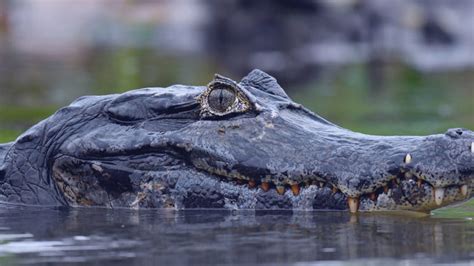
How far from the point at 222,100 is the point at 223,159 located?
0.38 metres

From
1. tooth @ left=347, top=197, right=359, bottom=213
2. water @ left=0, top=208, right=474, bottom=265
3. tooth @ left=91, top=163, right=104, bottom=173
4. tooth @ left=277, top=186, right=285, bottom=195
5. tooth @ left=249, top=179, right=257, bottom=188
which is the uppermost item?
tooth @ left=91, top=163, right=104, bottom=173

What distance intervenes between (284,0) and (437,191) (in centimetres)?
2433

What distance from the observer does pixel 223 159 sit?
612 cm

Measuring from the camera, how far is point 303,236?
5.40 m

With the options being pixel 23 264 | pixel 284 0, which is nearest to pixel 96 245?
pixel 23 264

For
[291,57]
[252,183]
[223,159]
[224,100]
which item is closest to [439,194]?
[252,183]

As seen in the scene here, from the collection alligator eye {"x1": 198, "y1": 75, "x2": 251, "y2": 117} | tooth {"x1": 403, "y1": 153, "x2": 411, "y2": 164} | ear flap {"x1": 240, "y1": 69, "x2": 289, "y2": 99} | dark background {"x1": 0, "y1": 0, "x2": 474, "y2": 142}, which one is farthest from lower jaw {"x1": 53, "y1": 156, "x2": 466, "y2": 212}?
dark background {"x1": 0, "y1": 0, "x2": 474, "y2": 142}

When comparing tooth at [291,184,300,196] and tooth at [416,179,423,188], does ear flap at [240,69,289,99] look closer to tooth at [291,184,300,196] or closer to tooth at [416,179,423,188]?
tooth at [291,184,300,196]

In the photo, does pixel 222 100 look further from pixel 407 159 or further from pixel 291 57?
pixel 291 57

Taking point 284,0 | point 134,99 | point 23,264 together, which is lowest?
point 23,264

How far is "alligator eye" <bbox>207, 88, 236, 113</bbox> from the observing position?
6352 mm

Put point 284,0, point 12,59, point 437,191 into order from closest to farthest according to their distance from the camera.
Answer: point 437,191 < point 12,59 < point 284,0

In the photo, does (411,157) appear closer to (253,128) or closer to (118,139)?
(253,128)

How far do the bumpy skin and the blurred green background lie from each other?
79cm
